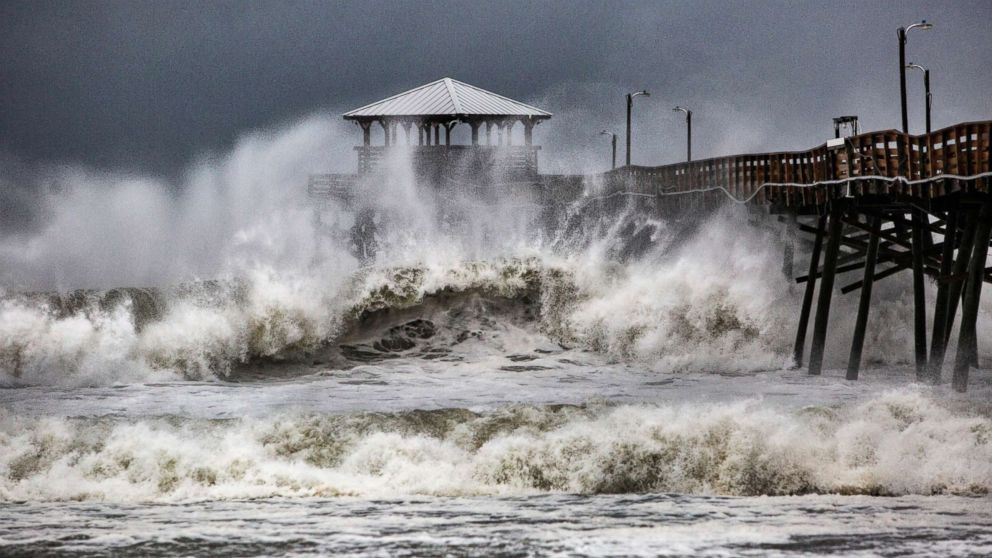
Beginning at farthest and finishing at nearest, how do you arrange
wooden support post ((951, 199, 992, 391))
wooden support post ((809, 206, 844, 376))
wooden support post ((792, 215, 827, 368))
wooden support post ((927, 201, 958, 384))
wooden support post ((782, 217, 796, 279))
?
wooden support post ((782, 217, 796, 279))
wooden support post ((792, 215, 827, 368))
wooden support post ((809, 206, 844, 376))
wooden support post ((927, 201, 958, 384))
wooden support post ((951, 199, 992, 391))

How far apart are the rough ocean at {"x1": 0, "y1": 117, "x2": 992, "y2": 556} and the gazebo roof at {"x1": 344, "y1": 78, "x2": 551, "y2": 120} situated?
10.6 metres

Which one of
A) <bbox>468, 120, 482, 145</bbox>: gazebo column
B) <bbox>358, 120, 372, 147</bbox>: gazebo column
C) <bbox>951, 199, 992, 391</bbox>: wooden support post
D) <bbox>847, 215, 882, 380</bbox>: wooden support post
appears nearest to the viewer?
<bbox>951, 199, 992, 391</bbox>: wooden support post

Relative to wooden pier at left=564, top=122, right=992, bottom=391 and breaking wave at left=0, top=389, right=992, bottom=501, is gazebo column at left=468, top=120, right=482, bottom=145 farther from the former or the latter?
breaking wave at left=0, top=389, right=992, bottom=501

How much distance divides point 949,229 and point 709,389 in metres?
4.70

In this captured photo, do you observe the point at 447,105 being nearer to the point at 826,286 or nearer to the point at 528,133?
the point at 528,133

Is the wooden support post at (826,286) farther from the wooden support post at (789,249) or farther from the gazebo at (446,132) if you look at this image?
the gazebo at (446,132)

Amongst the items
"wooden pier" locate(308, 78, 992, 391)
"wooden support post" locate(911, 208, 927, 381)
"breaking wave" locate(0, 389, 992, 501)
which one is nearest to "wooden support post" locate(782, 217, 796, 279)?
"wooden pier" locate(308, 78, 992, 391)

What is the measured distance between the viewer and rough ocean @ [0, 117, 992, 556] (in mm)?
11000

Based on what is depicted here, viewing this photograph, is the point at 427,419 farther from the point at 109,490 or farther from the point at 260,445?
the point at 109,490

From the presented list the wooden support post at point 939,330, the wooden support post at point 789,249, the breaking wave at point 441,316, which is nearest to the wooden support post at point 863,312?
the wooden support post at point 939,330

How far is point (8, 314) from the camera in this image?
22656 millimetres

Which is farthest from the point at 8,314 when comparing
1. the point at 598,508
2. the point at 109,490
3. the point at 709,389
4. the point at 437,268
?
the point at 598,508

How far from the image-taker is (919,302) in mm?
19766

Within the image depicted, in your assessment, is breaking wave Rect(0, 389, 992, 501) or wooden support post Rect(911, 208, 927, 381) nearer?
breaking wave Rect(0, 389, 992, 501)
